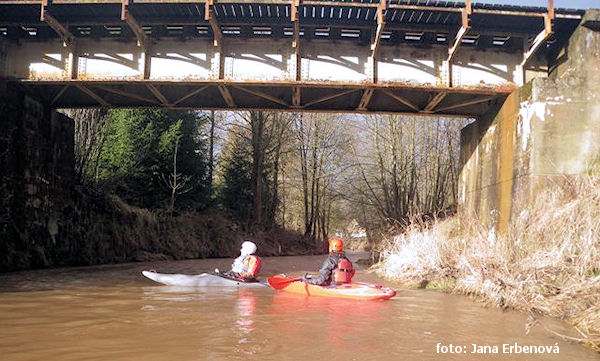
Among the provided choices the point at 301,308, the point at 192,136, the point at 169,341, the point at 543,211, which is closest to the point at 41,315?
the point at 169,341

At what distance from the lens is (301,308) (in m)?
8.45

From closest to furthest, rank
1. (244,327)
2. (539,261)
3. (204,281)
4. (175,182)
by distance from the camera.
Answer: (244,327) < (539,261) < (204,281) < (175,182)

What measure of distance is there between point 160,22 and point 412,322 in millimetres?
9484

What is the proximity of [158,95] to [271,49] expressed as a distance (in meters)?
3.29

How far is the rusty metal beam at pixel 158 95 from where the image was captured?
1310 cm

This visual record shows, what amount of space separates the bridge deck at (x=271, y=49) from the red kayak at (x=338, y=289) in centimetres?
491

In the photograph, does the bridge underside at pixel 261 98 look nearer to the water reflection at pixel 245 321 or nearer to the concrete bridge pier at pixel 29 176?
the concrete bridge pier at pixel 29 176

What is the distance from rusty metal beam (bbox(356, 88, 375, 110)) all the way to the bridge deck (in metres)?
0.05

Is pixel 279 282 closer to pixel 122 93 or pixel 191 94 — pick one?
pixel 191 94

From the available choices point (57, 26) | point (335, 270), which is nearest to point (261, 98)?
point (57, 26)

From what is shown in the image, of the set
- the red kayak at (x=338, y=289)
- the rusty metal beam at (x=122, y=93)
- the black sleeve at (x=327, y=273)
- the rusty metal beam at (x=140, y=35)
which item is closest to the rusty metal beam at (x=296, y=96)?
the rusty metal beam at (x=140, y=35)

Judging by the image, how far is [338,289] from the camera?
32.1 ft

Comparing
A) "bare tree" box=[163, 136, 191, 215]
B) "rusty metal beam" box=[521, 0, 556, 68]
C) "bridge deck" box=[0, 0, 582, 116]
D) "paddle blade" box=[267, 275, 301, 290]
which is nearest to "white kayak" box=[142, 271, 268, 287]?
"paddle blade" box=[267, 275, 301, 290]

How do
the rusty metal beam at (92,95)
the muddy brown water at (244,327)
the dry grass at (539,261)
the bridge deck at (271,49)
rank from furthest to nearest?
the rusty metal beam at (92,95) < the bridge deck at (271,49) < the dry grass at (539,261) < the muddy brown water at (244,327)
